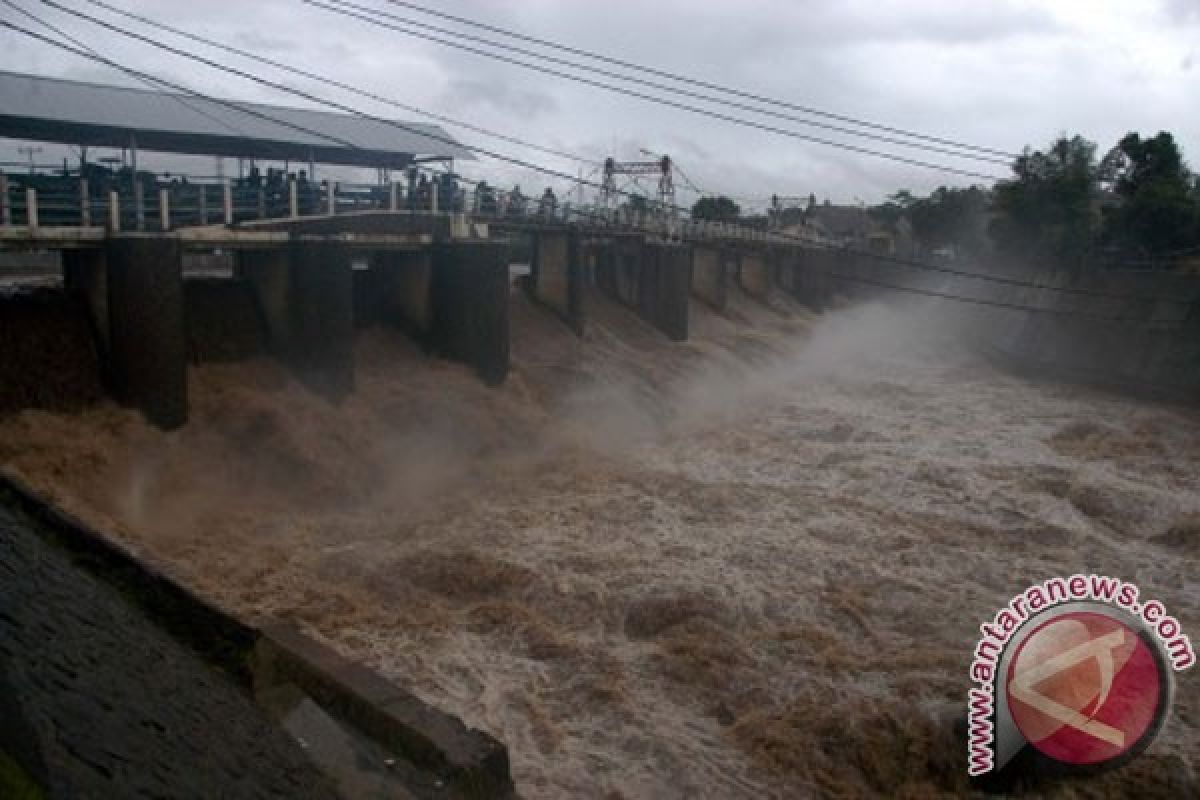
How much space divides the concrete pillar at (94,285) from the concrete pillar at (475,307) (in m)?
6.90

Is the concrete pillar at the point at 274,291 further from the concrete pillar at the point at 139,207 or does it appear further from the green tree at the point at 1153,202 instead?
the green tree at the point at 1153,202

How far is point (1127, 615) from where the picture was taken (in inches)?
293

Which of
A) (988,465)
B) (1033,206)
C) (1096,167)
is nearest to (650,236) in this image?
(988,465)

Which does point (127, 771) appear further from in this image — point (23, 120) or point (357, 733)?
point (23, 120)

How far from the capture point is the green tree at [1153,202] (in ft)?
112

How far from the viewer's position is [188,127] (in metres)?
21.6

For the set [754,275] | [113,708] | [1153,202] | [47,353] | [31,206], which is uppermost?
[1153,202]

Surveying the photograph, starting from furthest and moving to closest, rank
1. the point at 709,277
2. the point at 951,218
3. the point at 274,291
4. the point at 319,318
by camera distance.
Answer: the point at 951,218 < the point at 709,277 < the point at 274,291 < the point at 319,318

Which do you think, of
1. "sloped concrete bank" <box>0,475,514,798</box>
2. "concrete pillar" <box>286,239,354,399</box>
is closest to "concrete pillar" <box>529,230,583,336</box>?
"concrete pillar" <box>286,239,354,399</box>

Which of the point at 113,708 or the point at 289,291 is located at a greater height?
the point at 289,291

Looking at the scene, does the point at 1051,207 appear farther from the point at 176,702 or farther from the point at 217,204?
the point at 176,702

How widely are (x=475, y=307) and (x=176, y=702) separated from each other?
13.9m

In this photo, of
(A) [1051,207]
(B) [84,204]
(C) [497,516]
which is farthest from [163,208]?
(A) [1051,207]

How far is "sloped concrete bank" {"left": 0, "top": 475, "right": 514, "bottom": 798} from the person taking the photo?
5.44 meters
